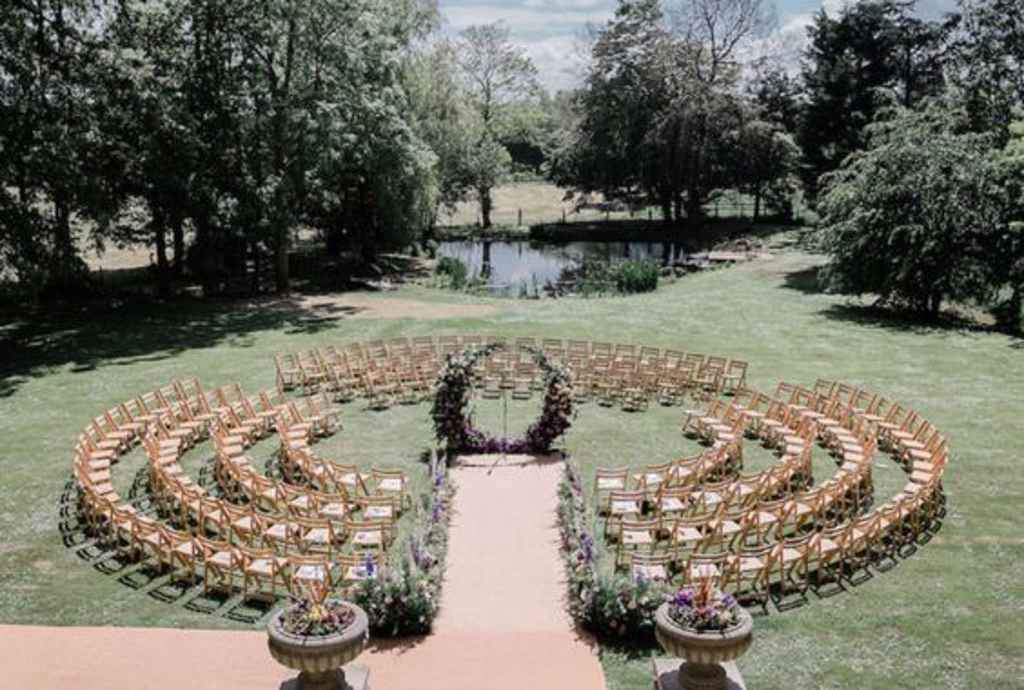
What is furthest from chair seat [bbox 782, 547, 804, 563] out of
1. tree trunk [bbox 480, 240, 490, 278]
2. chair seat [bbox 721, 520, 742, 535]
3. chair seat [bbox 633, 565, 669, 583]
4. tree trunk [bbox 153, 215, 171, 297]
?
tree trunk [bbox 480, 240, 490, 278]

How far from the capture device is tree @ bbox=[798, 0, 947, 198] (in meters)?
60.0

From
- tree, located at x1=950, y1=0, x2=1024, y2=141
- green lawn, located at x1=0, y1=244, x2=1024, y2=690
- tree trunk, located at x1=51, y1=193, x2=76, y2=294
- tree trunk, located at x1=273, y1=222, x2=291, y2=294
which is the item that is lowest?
green lawn, located at x1=0, y1=244, x2=1024, y2=690

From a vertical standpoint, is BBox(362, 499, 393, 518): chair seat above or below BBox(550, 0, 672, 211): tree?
below

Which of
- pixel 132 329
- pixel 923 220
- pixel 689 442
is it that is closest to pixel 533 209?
pixel 923 220

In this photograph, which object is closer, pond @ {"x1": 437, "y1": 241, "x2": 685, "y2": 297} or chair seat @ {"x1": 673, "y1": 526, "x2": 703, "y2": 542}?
chair seat @ {"x1": 673, "y1": 526, "x2": 703, "y2": 542}

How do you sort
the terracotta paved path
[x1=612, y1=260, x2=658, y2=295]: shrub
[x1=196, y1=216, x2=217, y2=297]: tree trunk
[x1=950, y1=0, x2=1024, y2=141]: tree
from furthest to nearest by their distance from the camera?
[x1=612, y1=260, x2=658, y2=295]: shrub → [x1=196, y1=216, x2=217, y2=297]: tree trunk → [x1=950, y1=0, x2=1024, y2=141]: tree → the terracotta paved path

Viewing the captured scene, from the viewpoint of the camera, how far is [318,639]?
30.6 feet

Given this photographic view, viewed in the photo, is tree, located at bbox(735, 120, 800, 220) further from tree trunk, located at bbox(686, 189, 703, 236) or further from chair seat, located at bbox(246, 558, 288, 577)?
chair seat, located at bbox(246, 558, 288, 577)

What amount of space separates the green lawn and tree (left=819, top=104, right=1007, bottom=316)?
2203 mm

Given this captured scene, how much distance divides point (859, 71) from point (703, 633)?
5923cm

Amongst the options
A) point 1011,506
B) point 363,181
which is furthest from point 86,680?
point 363,181

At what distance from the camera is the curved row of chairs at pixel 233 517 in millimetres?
13320

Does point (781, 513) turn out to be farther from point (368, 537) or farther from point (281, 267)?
point (281, 267)

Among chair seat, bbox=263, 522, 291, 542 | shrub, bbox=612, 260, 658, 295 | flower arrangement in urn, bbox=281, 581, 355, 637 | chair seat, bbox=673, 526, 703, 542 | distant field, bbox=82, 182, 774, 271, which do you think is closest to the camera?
flower arrangement in urn, bbox=281, 581, 355, 637
